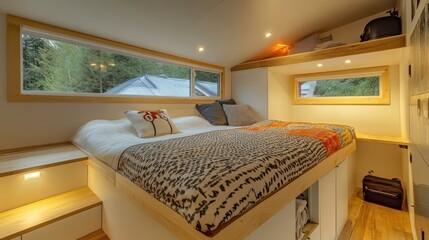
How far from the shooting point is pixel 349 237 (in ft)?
5.79

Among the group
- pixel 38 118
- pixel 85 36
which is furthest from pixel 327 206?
pixel 85 36

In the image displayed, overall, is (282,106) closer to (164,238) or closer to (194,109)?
(194,109)

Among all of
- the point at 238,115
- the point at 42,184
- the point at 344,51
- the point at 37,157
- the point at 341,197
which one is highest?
the point at 344,51

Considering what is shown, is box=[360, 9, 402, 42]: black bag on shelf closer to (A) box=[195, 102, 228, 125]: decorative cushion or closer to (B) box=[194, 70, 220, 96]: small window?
(A) box=[195, 102, 228, 125]: decorative cushion

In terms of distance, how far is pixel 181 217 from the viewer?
0.72m

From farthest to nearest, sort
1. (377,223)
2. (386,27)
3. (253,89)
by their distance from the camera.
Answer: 1. (253,89)
2. (386,27)
3. (377,223)

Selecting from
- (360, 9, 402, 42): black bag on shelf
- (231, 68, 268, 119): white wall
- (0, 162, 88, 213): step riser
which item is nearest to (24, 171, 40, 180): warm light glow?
(0, 162, 88, 213): step riser

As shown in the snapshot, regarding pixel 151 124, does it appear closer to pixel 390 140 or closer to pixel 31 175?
pixel 31 175

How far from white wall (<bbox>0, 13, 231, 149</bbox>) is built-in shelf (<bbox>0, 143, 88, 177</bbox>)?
0.29ft

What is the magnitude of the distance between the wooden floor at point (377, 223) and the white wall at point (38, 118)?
9.03 feet

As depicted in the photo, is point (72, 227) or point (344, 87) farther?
point (344, 87)

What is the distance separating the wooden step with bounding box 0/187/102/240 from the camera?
1.12m

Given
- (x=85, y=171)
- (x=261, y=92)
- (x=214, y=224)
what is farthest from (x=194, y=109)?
A: (x=214, y=224)

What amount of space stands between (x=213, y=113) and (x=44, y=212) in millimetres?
1999
